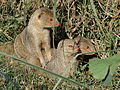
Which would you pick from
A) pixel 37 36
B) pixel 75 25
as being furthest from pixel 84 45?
pixel 37 36

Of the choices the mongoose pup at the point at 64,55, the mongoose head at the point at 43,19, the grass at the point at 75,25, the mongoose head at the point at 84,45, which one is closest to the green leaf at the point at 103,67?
the grass at the point at 75,25

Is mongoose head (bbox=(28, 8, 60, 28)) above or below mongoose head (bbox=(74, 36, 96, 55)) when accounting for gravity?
above

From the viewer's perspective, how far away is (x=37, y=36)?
16.5ft

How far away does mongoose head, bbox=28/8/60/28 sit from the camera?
4.72 metres

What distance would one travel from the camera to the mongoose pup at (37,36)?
189 inches

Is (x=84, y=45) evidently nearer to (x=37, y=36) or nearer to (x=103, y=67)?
(x=37, y=36)

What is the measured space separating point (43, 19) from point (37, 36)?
34cm

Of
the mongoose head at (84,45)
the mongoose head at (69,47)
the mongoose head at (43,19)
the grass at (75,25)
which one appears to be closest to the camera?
the grass at (75,25)

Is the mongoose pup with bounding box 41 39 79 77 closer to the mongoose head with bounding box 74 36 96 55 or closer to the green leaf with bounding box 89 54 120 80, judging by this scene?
the mongoose head with bounding box 74 36 96 55

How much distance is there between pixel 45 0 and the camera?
17.4ft

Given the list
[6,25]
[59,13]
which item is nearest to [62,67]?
[59,13]

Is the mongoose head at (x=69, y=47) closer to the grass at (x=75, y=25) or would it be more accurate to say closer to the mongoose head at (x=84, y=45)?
the mongoose head at (x=84, y=45)

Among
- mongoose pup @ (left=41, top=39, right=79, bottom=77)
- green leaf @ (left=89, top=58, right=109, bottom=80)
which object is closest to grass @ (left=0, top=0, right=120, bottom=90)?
mongoose pup @ (left=41, top=39, right=79, bottom=77)

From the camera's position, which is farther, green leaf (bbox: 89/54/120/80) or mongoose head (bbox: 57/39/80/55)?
mongoose head (bbox: 57/39/80/55)
